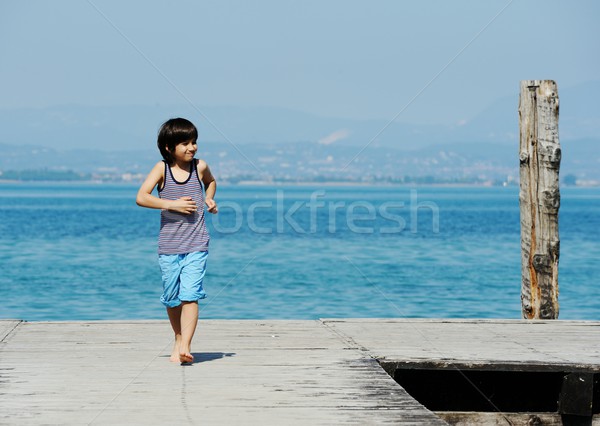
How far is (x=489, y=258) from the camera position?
39312mm

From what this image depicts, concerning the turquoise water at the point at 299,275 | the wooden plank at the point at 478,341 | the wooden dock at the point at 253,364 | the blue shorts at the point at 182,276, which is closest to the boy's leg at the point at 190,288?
the blue shorts at the point at 182,276

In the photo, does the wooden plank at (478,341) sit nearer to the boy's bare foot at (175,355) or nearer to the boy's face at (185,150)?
the boy's bare foot at (175,355)

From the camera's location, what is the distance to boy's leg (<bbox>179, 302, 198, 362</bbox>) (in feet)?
21.6

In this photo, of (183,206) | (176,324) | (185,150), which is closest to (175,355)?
(176,324)

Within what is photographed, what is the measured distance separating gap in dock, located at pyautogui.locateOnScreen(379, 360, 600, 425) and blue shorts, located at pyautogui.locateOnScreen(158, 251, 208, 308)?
61.2 inches

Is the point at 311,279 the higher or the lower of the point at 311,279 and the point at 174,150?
the lower

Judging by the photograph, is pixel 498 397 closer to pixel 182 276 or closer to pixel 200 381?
pixel 200 381

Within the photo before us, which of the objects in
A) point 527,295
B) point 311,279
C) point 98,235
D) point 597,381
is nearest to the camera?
point 597,381

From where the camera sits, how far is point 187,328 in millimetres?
6672

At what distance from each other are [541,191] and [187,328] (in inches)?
180

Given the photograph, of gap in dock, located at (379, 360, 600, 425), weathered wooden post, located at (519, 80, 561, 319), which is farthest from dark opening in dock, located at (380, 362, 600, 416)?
weathered wooden post, located at (519, 80, 561, 319)

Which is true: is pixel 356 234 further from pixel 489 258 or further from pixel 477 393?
pixel 477 393

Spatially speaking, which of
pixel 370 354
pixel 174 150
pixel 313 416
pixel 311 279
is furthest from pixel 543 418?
pixel 311 279

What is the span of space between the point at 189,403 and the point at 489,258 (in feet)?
114
